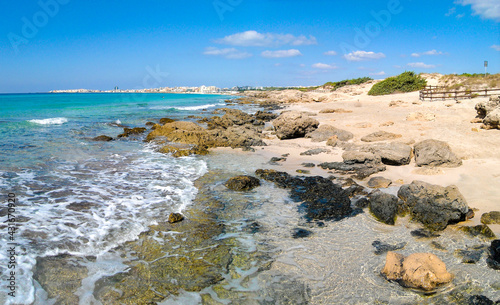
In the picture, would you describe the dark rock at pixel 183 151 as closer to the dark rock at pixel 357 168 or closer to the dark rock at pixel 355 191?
the dark rock at pixel 357 168

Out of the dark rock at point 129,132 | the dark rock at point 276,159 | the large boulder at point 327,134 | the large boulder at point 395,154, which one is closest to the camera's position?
the large boulder at point 395,154

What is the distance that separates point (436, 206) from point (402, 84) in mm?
40832

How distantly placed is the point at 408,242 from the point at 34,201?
8327 mm

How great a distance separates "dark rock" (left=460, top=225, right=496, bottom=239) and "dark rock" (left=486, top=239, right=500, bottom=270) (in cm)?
Result: 58

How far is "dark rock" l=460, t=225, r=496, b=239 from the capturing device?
511 cm

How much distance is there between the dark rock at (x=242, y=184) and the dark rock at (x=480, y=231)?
4.95m

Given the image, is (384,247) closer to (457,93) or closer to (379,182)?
(379,182)

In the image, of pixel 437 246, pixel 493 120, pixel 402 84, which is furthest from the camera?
pixel 402 84

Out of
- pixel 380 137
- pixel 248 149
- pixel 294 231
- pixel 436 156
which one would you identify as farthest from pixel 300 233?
pixel 380 137

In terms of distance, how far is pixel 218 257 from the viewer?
4.88 meters

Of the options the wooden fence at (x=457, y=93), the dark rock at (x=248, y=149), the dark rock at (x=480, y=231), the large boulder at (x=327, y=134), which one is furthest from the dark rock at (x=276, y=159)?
the wooden fence at (x=457, y=93)

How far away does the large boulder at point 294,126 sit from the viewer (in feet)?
51.4

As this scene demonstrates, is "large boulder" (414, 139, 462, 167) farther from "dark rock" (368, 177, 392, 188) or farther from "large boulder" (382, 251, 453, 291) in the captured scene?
"large boulder" (382, 251, 453, 291)

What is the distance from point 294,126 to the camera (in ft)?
51.3
